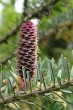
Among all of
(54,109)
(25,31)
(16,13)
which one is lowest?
(54,109)

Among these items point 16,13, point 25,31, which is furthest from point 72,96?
point 16,13

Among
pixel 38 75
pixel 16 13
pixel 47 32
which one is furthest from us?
pixel 16 13

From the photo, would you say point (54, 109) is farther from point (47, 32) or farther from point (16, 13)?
point (16, 13)

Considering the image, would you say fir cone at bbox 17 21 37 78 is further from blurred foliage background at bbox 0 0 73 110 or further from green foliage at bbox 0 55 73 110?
blurred foliage background at bbox 0 0 73 110

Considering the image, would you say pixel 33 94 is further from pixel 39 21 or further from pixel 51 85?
pixel 39 21

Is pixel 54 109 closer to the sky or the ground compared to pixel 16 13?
closer to the ground

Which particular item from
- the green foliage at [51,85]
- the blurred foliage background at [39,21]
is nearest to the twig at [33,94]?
the green foliage at [51,85]

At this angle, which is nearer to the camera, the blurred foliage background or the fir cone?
the fir cone

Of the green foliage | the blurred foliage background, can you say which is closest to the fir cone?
the green foliage
